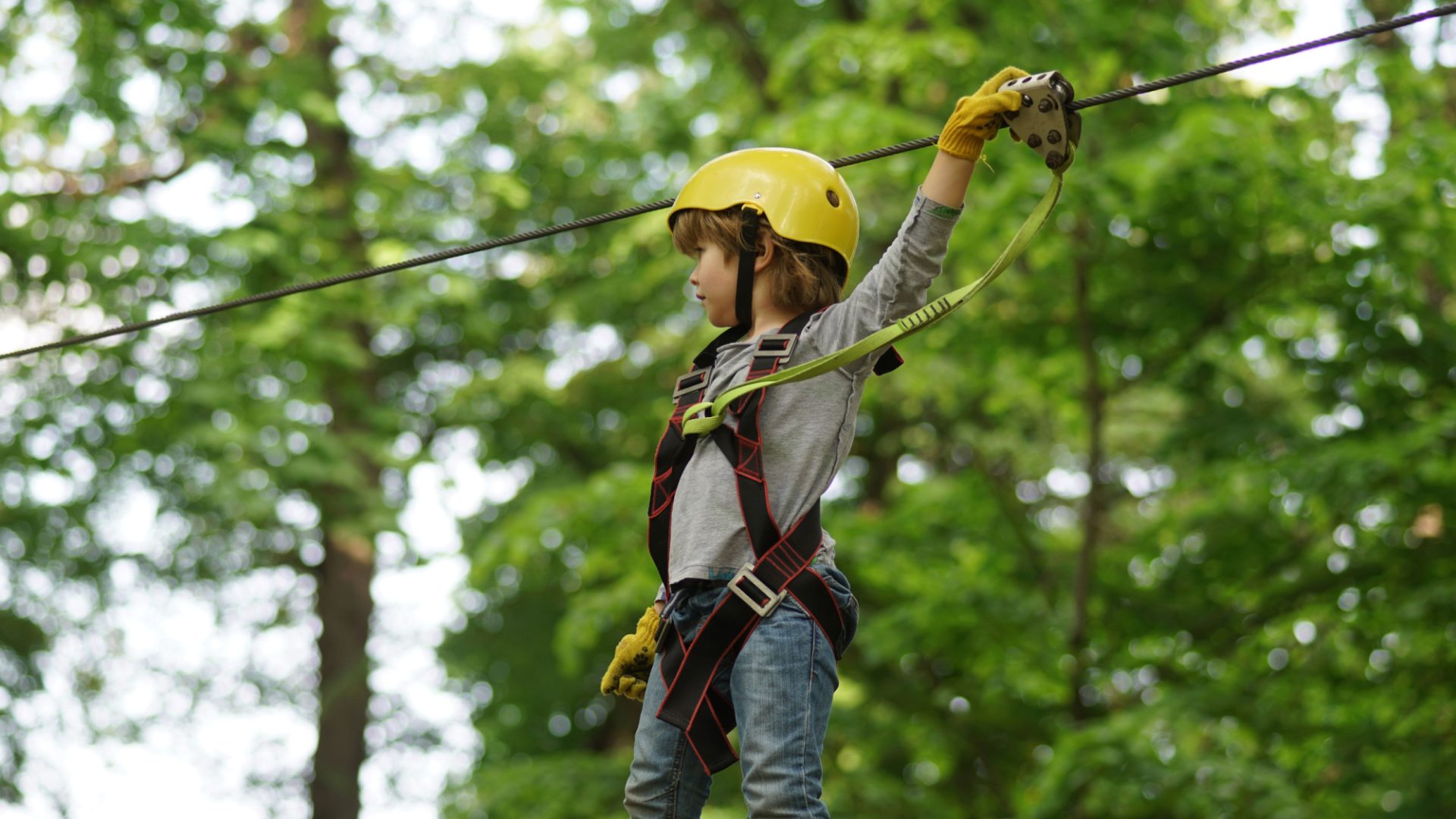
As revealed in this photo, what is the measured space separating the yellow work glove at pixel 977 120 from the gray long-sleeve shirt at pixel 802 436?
103mm

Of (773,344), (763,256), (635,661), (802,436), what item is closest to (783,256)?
(763,256)

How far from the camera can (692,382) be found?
265 cm

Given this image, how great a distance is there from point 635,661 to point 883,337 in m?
0.78

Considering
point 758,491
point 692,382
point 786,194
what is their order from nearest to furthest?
point 758,491 < point 786,194 < point 692,382

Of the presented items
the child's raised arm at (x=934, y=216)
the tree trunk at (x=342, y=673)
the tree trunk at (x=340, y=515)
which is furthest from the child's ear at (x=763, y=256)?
the tree trunk at (x=342, y=673)

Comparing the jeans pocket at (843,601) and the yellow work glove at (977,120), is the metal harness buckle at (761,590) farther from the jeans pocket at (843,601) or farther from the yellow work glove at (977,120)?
the yellow work glove at (977,120)

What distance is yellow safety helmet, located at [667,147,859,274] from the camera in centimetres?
253

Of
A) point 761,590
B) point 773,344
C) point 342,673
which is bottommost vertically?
point 342,673

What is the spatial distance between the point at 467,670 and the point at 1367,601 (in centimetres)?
662

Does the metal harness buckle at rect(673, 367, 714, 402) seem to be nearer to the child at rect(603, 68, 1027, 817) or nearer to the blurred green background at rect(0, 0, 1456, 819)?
the child at rect(603, 68, 1027, 817)

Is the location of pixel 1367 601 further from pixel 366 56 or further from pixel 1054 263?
pixel 366 56

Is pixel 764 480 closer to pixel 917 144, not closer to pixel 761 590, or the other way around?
pixel 761 590

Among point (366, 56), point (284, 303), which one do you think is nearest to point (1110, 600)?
point (284, 303)

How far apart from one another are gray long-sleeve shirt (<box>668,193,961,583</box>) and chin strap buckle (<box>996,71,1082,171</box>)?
184 mm
